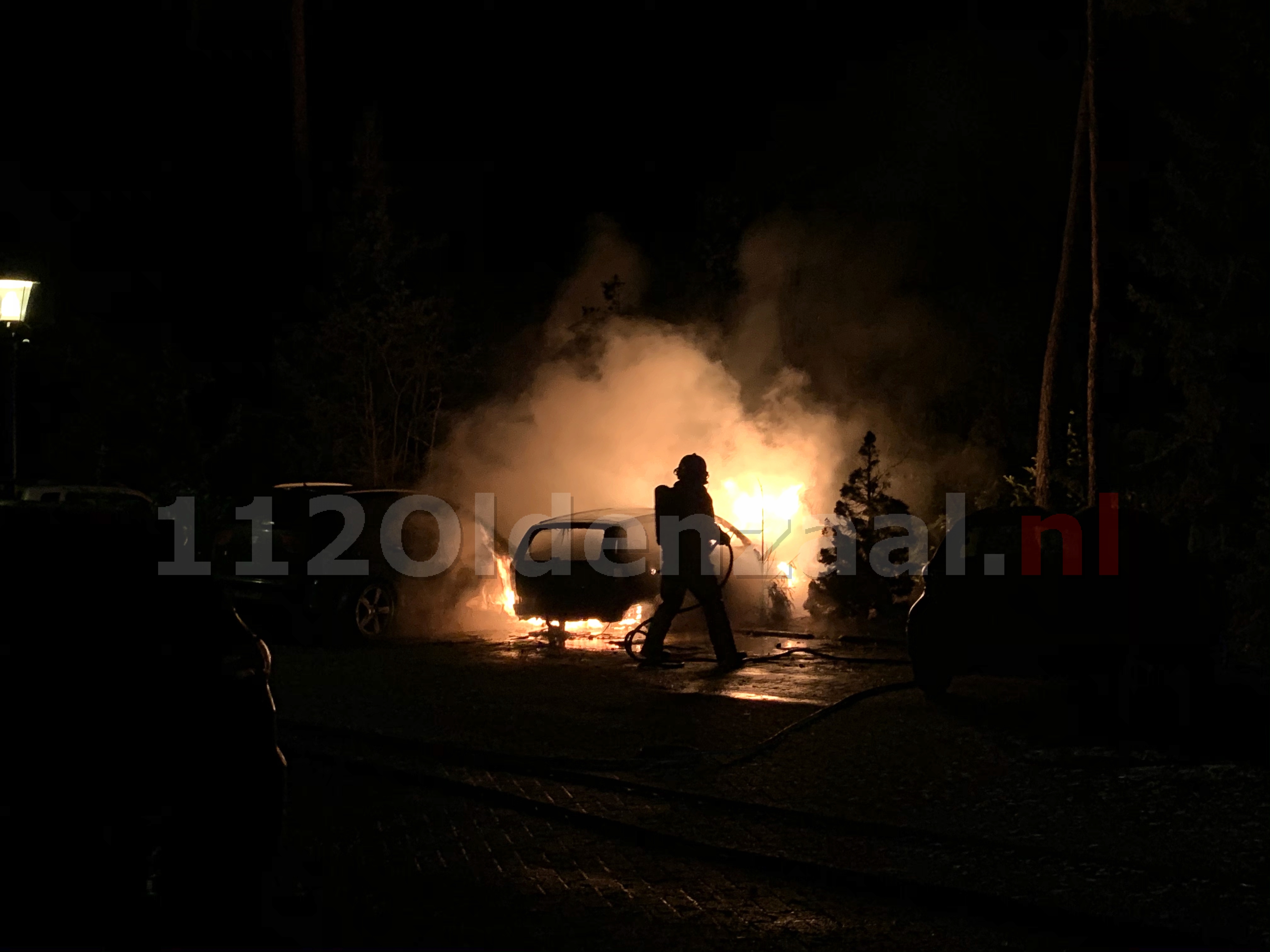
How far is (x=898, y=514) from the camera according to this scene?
14.5 metres

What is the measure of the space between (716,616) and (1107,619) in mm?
3693

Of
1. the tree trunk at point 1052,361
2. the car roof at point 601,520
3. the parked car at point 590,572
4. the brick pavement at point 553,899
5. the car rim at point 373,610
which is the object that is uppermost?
the tree trunk at point 1052,361

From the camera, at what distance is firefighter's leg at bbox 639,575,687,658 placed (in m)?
12.1

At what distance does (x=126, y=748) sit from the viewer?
478 cm

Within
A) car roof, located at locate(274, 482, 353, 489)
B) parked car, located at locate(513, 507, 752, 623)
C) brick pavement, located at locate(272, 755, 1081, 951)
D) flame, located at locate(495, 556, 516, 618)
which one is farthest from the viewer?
flame, located at locate(495, 556, 516, 618)

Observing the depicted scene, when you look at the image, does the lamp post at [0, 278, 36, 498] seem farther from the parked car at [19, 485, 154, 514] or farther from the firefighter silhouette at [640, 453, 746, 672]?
the firefighter silhouette at [640, 453, 746, 672]

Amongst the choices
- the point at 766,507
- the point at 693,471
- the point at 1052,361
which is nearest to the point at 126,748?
the point at 693,471

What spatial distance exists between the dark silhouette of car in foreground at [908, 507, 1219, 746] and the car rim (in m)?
6.92

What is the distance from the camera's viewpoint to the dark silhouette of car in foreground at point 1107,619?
31.0 ft

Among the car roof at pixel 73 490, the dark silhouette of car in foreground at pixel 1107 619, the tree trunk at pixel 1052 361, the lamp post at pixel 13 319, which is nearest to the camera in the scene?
the dark silhouette of car in foreground at pixel 1107 619

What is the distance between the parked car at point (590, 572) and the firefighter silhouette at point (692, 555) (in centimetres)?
118

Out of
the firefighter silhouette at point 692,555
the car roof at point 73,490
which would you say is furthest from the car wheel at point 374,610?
the car roof at point 73,490

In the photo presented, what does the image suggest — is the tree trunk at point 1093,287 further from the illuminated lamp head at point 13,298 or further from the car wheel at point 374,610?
the illuminated lamp head at point 13,298

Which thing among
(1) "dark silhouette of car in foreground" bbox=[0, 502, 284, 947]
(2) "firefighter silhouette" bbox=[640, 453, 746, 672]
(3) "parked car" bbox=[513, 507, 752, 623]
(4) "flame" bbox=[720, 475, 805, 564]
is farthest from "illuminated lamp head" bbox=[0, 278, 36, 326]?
(1) "dark silhouette of car in foreground" bbox=[0, 502, 284, 947]
